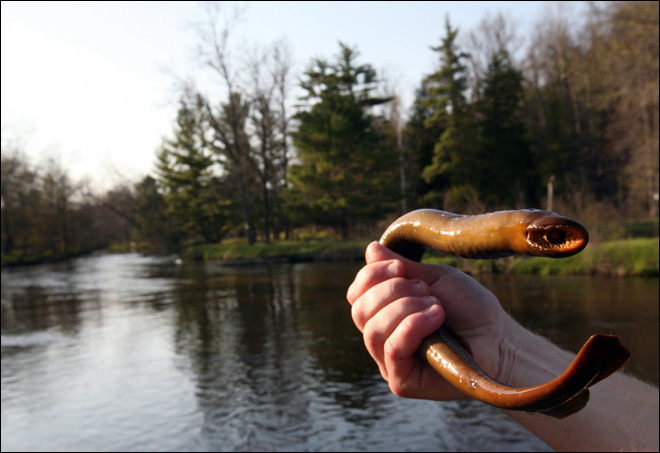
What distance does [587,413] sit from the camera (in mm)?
1810

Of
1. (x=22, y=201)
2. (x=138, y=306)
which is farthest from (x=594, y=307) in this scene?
(x=22, y=201)

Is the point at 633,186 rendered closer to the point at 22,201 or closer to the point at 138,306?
the point at 138,306

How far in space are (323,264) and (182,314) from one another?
1301 centimetres

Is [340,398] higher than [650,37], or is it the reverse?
[650,37]

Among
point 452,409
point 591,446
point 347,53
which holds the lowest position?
point 452,409

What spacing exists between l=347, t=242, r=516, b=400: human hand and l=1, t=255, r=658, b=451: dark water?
2.02 m

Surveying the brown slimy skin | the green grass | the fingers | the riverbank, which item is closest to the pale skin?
the fingers

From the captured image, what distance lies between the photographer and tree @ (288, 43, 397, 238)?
38.4 m

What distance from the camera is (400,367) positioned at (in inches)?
58.2

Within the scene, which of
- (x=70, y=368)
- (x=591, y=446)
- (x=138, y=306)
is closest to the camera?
(x=591, y=446)

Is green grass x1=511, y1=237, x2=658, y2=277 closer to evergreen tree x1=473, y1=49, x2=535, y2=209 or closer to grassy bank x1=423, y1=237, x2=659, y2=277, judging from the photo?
grassy bank x1=423, y1=237, x2=659, y2=277

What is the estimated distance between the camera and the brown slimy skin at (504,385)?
0.74 metres

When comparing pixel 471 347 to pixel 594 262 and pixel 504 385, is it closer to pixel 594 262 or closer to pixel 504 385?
pixel 504 385

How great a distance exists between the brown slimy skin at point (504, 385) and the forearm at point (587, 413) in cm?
54
